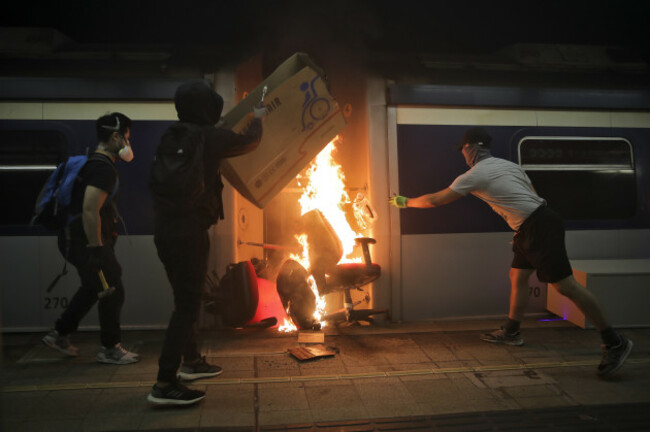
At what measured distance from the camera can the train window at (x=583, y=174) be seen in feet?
19.6

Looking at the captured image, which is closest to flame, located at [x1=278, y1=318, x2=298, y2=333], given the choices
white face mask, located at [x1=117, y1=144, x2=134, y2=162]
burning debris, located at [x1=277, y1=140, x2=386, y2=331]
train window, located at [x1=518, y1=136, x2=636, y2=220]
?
burning debris, located at [x1=277, y1=140, x2=386, y2=331]

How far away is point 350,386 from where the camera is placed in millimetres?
3809

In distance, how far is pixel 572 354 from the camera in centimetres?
464

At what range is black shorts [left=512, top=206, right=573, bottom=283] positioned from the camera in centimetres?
427

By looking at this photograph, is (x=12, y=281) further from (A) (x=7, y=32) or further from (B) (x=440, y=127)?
(B) (x=440, y=127)

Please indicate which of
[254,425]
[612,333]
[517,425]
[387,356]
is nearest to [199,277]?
[254,425]

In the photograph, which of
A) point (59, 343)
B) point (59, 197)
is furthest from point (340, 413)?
point (59, 197)

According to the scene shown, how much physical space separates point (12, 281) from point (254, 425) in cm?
369

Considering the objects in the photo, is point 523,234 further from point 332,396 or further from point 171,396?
point 171,396

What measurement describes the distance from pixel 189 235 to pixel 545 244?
3168 mm

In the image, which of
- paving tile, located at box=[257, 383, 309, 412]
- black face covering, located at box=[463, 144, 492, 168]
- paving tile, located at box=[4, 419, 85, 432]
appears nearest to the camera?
paving tile, located at box=[4, 419, 85, 432]

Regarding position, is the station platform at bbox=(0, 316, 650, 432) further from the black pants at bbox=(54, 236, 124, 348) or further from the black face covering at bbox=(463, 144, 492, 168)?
the black face covering at bbox=(463, 144, 492, 168)

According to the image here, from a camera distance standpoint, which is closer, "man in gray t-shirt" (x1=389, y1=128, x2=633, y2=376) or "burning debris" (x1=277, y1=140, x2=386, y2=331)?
"man in gray t-shirt" (x1=389, y1=128, x2=633, y2=376)

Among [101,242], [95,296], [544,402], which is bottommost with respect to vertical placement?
[544,402]
